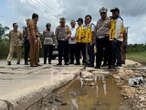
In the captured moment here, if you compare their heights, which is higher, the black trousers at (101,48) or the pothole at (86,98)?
the black trousers at (101,48)

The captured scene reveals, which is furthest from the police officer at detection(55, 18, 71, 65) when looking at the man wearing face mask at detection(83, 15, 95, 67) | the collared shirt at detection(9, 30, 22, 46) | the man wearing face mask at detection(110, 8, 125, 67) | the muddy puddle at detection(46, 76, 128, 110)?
the muddy puddle at detection(46, 76, 128, 110)

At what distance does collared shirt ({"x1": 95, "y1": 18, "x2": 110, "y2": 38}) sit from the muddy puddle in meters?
2.32

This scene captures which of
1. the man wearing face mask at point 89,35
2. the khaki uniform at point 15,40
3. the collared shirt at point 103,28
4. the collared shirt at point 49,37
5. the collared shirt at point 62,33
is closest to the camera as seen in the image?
the collared shirt at point 103,28

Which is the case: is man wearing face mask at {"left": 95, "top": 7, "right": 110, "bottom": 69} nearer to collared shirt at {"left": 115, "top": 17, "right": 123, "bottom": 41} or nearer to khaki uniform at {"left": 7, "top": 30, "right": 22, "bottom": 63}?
collared shirt at {"left": 115, "top": 17, "right": 123, "bottom": 41}

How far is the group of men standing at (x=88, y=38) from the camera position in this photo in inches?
191

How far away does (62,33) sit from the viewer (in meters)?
6.36

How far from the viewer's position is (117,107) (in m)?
2.10

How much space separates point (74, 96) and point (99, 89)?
492 millimetres

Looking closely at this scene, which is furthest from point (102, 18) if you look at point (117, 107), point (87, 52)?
point (117, 107)

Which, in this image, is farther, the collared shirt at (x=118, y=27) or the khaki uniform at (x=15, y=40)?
the khaki uniform at (x=15, y=40)

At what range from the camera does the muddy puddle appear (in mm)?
2129

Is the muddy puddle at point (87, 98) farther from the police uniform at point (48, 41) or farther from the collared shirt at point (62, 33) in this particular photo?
the police uniform at point (48, 41)

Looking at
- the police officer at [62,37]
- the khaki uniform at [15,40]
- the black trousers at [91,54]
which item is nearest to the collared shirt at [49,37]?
the police officer at [62,37]

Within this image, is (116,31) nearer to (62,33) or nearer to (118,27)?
(118,27)
